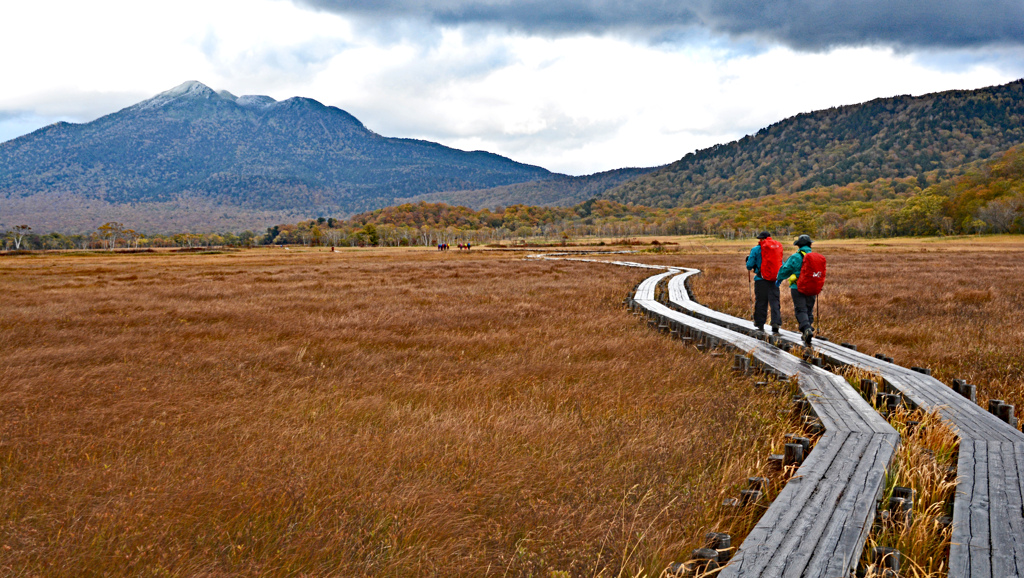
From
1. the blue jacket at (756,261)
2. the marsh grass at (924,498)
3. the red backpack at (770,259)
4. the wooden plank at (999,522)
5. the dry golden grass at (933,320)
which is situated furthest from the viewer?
the blue jacket at (756,261)

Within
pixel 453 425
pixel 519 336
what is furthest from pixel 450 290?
pixel 453 425

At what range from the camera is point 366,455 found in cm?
486

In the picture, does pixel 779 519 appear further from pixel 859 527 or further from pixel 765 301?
pixel 765 301

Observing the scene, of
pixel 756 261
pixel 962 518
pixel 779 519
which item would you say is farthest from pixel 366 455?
pixel 756 261

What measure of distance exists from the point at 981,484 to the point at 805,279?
18.9 ft

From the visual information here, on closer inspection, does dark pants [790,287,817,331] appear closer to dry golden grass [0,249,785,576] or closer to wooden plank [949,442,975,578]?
dry golden grass [0,249,785,576]

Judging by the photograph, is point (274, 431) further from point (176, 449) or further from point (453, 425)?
point (453, 425)

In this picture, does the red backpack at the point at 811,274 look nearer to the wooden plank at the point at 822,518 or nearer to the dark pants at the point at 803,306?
the dark pants at the point at 803,306

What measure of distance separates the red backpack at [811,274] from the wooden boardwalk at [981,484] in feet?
7.33

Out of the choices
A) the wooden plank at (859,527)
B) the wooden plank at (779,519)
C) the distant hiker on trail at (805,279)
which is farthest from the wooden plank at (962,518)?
the distant hiker on trail at (805,279)

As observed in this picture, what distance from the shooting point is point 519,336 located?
11828 millimetres

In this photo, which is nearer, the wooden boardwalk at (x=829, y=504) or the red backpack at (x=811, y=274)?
the wooden boardwalk at (x=829, y=504)

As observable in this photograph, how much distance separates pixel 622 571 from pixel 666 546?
1.53 feet

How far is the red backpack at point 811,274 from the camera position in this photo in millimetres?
9242
